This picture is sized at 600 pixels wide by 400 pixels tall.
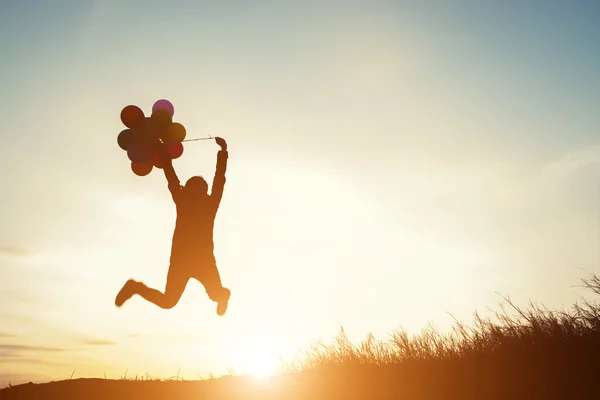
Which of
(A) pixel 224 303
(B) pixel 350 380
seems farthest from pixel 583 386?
(A) pixel 224 303

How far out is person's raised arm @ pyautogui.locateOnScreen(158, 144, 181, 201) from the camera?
21.0 ft

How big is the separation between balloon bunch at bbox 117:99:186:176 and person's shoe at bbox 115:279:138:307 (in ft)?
5.53

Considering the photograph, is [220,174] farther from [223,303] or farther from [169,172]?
[223,303]

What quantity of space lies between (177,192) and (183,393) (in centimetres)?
356

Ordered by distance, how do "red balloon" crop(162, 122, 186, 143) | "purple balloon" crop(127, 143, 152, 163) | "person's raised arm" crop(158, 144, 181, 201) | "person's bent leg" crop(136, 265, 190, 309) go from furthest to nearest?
1. "red balloon" crop(162, 122, 186, 143)
2. "purple balloon" crop(127, 143, 152, 163)
3. "person's raised arm" crop(158, 144, 181, 201)
4. "person's bent leg" crop(136, 265, 190, 309)

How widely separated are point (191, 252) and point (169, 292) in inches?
23.0

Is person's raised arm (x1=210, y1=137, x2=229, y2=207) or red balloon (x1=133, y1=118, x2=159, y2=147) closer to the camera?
person's raised arm (x1=210, y1=137, x2=229, y2=207)

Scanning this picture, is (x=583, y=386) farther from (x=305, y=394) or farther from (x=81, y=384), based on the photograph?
(x=81, y=384)

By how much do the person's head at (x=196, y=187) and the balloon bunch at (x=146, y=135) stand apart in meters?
0.80

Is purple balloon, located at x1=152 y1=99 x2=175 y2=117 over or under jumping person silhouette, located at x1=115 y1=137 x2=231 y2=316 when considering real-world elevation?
over

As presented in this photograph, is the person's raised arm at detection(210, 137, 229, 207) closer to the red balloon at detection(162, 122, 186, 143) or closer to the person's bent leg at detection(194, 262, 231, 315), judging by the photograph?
the red balloon at detection(162, 122, 186, 143)

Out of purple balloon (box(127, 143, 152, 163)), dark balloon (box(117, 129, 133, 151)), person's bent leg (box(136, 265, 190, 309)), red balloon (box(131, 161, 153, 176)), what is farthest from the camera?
dark balloon (box(117, 129, 133, 151))

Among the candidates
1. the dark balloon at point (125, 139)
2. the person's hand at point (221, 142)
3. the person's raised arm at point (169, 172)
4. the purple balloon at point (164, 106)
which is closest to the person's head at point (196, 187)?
the person's raised arm at point (169, 172)

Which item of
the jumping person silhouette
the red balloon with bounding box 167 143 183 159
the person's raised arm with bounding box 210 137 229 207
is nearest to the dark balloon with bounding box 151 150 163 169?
the red balloon with bounding box 167 143 183 159
